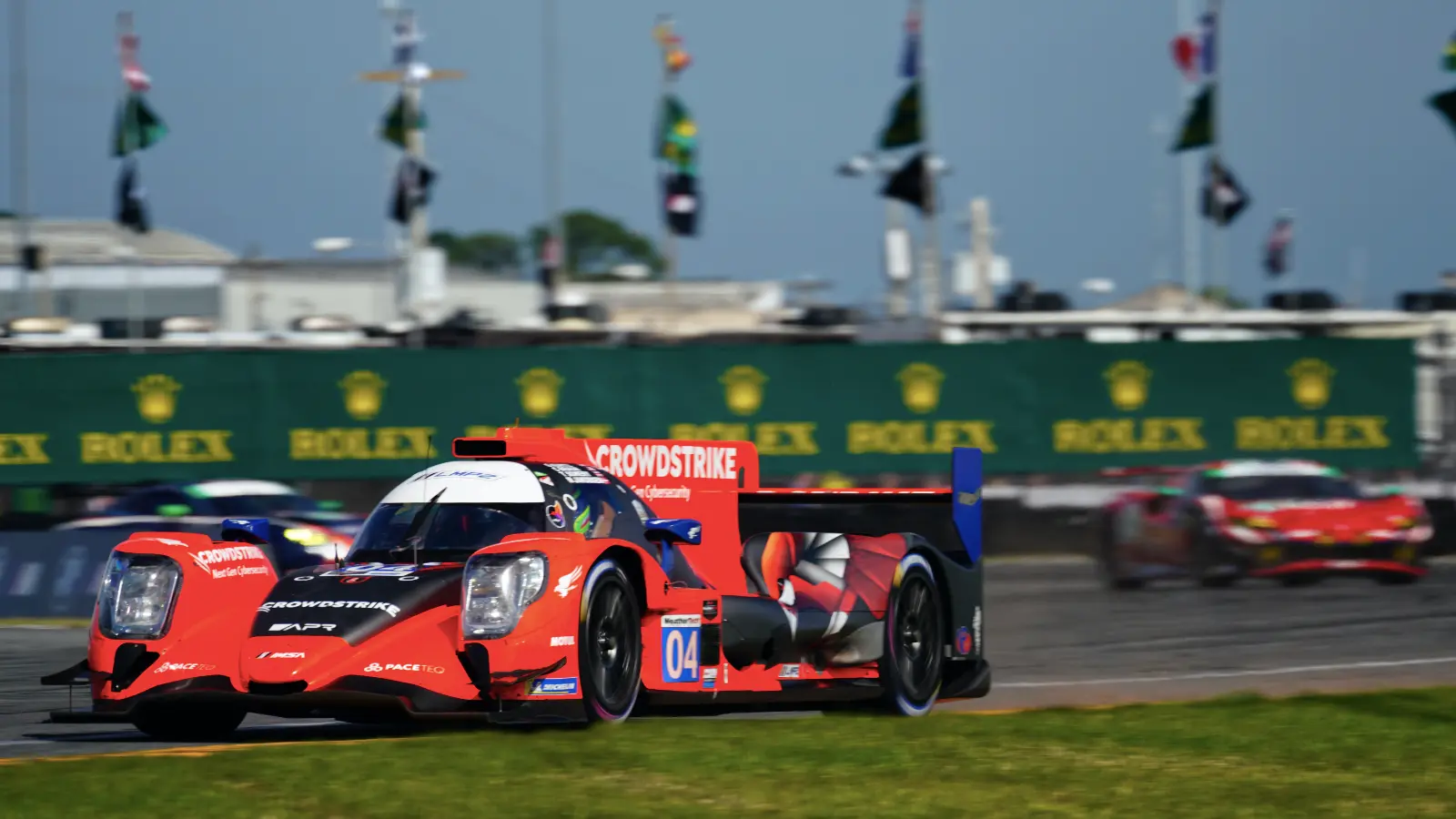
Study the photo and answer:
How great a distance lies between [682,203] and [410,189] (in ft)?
19.5

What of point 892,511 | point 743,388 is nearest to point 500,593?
point 892,511

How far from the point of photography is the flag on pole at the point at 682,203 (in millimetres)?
40062

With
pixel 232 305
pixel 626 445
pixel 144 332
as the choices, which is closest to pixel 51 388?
pixel 144 332

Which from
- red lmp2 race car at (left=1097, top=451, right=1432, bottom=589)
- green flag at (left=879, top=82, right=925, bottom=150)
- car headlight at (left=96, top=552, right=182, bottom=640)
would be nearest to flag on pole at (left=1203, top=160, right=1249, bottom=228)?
green flag at (left=879, top=82, right=925, bottom=150)

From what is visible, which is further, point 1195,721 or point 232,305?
point 232,305

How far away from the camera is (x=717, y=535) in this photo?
1048cm

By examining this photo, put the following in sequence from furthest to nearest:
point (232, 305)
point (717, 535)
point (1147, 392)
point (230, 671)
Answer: point (232, 305) → point (1147, 392) → point (717, 535) → point (230, 671)

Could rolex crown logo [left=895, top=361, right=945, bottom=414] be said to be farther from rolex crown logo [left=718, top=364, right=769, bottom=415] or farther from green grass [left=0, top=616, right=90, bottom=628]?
green grass [left=0, top=616, right=90, bottom=628]

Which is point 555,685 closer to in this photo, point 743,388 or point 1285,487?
point 1285,487

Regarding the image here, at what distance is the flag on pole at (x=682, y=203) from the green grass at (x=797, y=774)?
31.2 m

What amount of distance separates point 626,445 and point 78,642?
7670 mm

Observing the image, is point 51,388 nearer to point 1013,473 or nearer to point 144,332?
point 144,332

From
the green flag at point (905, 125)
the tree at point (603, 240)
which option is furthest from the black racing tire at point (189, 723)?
the tree at point (603, 240)

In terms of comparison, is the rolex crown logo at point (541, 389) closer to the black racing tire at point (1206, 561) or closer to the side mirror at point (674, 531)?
the black racing tire at point (1206, 561)
